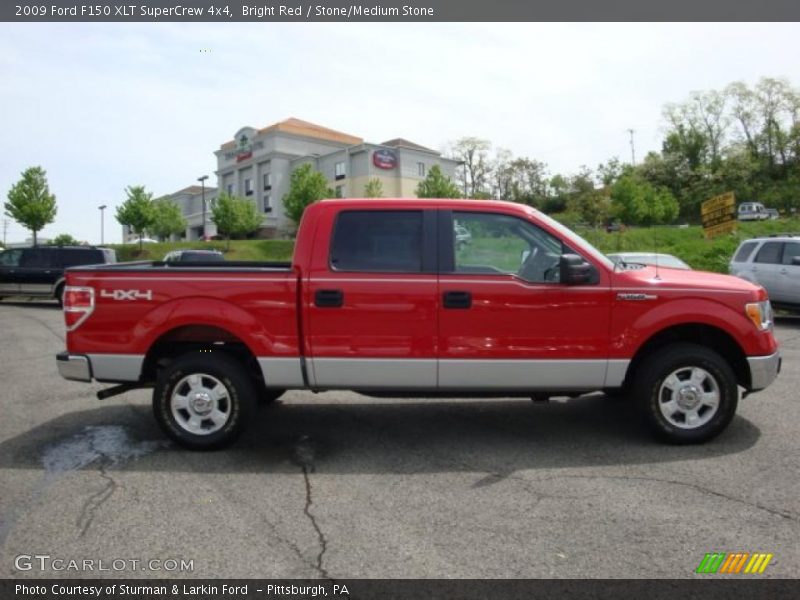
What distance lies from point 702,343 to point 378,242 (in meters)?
2.89

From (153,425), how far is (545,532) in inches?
153

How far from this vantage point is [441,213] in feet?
16.2

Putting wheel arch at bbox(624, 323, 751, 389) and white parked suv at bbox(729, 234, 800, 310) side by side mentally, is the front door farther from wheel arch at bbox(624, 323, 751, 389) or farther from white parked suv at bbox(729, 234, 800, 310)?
white parked suv at bbox(729, 234, 800, 310)

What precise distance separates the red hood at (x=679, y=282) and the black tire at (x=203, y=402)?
3.06 meters

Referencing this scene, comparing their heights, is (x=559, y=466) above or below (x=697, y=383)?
below

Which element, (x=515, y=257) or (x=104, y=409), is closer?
(x=515, y=257)

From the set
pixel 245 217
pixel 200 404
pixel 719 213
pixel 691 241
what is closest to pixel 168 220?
pixel 245 217

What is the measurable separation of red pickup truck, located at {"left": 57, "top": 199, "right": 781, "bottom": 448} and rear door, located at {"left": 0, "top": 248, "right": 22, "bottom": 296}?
55.9 feet

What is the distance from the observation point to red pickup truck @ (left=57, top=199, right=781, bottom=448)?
478cm

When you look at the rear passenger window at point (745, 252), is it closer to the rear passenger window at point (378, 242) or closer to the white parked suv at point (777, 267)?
the white parked suv at point (777, 267)

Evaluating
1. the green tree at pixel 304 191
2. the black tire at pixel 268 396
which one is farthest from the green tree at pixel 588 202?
the black tire at pixel 268 396

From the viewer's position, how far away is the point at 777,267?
43.5 feet

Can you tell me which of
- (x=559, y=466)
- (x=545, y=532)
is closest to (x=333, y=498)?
(x=545, y=532)

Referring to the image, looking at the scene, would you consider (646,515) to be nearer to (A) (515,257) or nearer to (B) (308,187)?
(A) (515,257)
